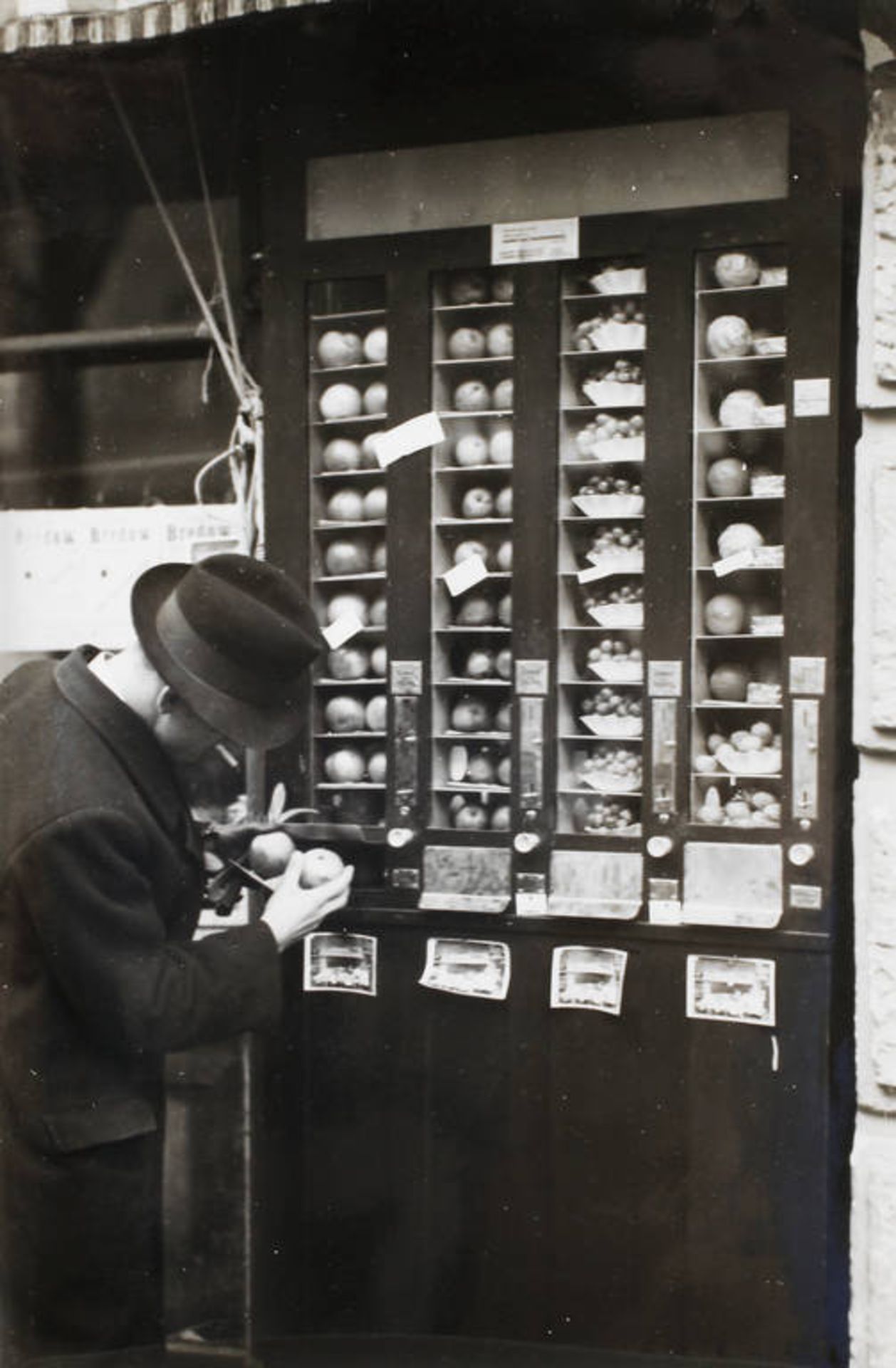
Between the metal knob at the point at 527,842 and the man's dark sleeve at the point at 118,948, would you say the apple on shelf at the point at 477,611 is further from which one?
the man's dark sleeve at the point at 118,948

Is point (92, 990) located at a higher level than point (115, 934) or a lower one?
lower

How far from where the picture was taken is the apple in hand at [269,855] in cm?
348

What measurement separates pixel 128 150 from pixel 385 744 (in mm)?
1614

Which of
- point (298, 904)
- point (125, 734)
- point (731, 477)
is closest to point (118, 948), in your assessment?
point (125, 734)

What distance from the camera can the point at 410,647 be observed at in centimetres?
352

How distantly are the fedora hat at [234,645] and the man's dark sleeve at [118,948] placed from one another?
28 cm

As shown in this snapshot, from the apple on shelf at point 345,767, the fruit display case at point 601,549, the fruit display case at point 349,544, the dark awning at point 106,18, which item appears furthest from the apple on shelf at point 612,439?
the dark awning at point 106,18

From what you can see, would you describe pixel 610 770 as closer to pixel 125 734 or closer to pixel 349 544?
pixel 349 544

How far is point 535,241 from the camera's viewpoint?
339 cm

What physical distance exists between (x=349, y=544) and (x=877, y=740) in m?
1.33

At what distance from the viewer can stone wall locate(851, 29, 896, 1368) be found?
9.39 feet

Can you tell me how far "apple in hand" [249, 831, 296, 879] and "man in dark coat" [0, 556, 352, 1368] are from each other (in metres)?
0.40

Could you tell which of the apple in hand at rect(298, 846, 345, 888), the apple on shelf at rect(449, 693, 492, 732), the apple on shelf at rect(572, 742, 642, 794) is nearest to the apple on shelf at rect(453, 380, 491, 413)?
the apple on shelf at rect(449, 693, 492, 732)

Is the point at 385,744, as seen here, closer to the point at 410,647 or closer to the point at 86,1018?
the point at 410,647
